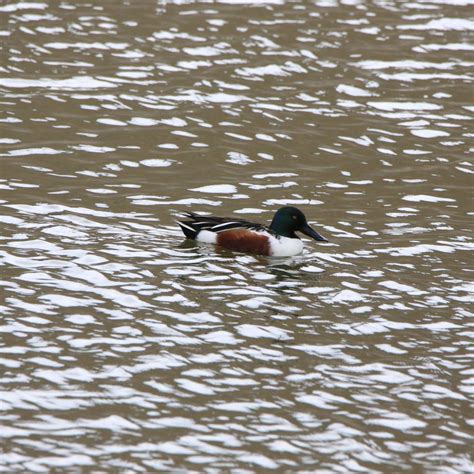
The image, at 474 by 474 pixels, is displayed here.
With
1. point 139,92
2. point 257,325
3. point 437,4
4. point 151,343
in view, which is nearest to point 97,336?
point 151,343

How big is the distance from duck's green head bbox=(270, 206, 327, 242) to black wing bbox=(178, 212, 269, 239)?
177 millimetres

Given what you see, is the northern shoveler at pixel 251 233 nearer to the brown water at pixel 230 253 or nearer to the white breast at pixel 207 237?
the white breast at pixel 207 237

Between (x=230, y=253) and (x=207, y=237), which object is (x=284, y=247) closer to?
(x=230, y=253)

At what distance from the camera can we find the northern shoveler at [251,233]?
13.5 meters

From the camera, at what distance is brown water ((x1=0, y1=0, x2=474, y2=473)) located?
9.06 metres

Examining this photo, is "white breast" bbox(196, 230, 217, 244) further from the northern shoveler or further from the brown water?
the brown water

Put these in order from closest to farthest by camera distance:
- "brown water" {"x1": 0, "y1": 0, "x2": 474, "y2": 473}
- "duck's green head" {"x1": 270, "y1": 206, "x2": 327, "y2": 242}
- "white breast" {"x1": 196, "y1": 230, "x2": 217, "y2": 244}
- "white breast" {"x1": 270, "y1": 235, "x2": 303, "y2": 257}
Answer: "brown water" {"x1": 0, "y1": 0, "x2": 474, "y2": 473} → "white breast" {"x1": 196, "y1": 230, "x2": 217, "y2": 244} → "white breast" {"x1": 270, "y1": 235, "x2": 303, "y2": 257} → "duck's green head" {"x1": 270, "y1": 206, "x2": 327, "y2": 242}

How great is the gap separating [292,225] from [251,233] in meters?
0.56

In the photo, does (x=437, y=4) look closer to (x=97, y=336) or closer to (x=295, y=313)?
(x=295, y=313)

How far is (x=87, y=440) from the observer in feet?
28.4

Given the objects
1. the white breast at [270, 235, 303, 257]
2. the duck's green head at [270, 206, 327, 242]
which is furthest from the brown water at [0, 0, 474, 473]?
the duck's green head at [270, 206, 327, 242]

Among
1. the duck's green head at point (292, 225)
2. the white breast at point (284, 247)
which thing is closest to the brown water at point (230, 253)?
the white breast at point (284, 247)

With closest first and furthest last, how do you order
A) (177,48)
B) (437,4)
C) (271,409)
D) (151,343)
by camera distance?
(271,409), (151,343), (177,48), (437,4)

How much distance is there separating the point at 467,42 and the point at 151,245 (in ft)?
36.2
